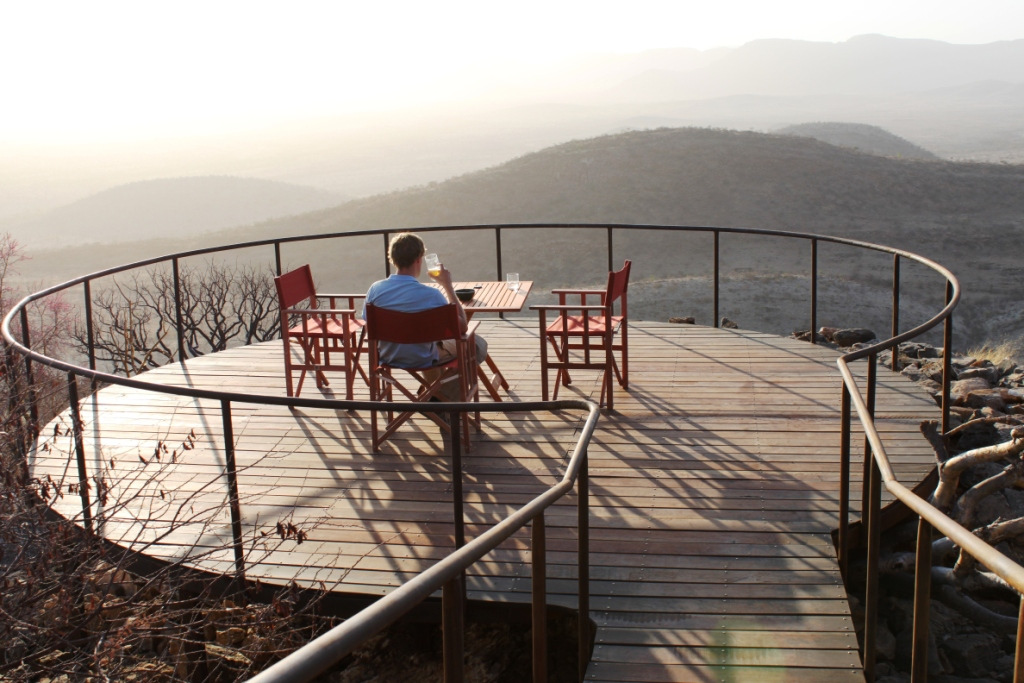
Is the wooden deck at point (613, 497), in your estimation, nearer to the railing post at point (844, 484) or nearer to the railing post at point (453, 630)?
the railing post at point (844, 484)

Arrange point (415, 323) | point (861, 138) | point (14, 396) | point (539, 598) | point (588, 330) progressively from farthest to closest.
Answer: point (861, 138), point (588, 330), point (415, 323), point (14, 396), point (539, 598)

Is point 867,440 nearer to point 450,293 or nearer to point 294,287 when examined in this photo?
point 450,293

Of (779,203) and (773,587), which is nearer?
(773,587)

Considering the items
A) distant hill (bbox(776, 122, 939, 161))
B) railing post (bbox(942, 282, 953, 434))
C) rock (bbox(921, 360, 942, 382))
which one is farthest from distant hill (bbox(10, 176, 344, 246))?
railing post (bbox(942, 282, 953, 434))

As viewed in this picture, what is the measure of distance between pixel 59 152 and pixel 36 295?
487 feet

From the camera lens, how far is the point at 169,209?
283 ft

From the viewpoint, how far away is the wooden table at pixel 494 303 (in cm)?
659

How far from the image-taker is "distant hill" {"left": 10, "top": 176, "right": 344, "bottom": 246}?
77.6m

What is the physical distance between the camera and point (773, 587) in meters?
4.33

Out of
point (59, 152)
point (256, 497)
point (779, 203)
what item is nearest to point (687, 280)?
point (779, 203)

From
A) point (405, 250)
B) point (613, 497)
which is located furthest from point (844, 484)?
point (405, 250)

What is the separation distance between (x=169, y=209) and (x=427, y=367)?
85524 mm

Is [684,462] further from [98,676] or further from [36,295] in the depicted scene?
[36,295]

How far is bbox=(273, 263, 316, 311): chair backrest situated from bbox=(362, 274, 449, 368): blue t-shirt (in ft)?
3.29
